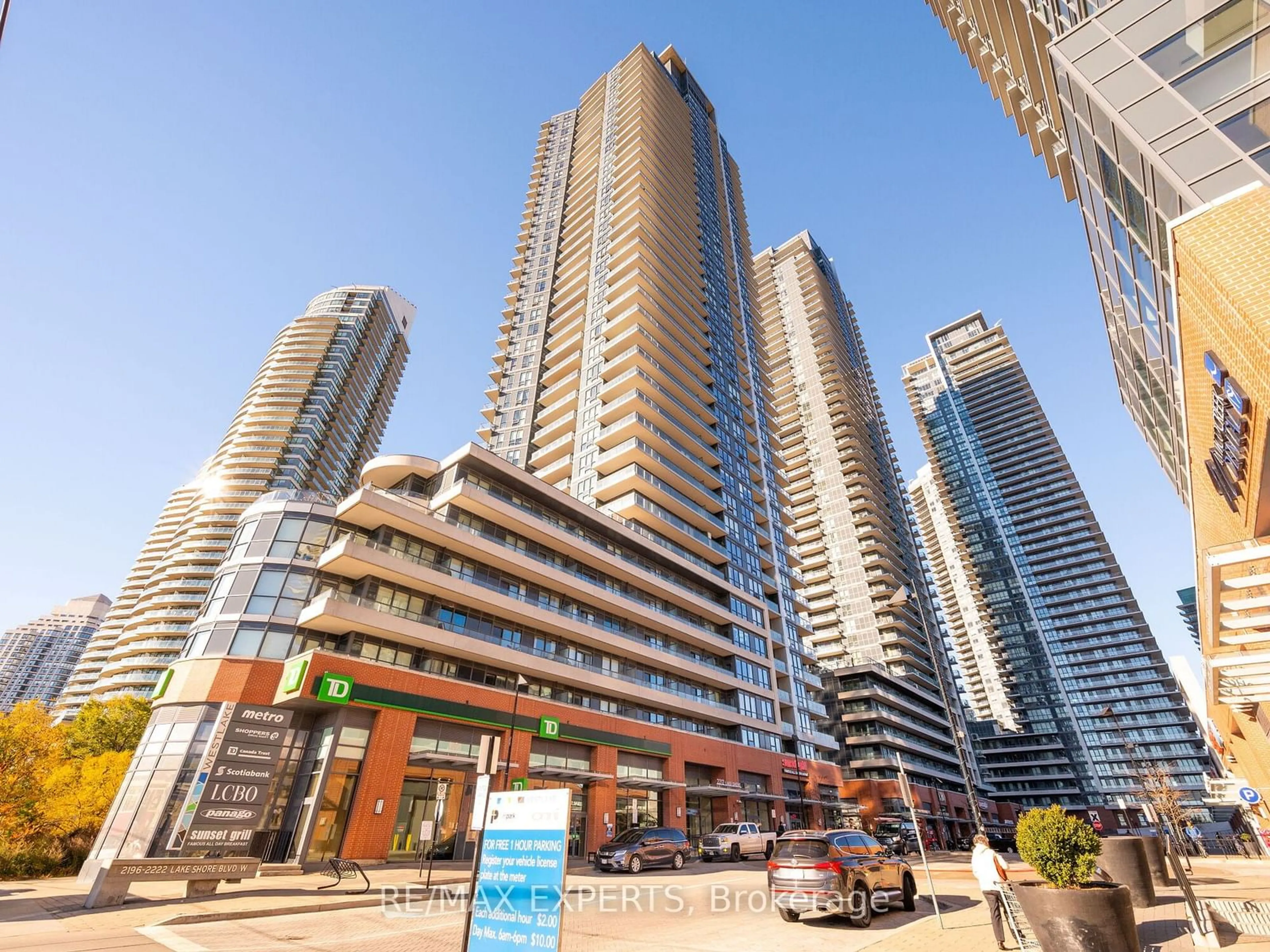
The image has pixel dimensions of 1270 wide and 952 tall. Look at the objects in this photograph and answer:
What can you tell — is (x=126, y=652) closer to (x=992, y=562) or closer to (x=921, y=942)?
(x=921, y=942)

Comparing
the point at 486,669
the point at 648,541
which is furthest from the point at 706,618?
the point at 486,669

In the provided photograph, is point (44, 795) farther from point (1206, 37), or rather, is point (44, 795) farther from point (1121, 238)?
point (1206, 37)

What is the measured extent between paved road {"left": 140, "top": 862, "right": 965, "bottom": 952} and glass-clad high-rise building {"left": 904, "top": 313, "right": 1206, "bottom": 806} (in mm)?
107695

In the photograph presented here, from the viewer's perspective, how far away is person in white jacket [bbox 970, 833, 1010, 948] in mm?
9023

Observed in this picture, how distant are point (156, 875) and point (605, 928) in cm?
1168

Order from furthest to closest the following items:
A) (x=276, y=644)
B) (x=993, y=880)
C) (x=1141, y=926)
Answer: (x=276, y=644)
(x=1141, y=926)
(x=993, y=880)

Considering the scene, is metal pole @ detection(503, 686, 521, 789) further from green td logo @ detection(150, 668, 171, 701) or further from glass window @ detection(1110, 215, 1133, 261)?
glass window @ detection(1110, 215, 1133, 261)

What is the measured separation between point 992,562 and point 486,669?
138m

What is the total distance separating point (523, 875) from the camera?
16.5ft

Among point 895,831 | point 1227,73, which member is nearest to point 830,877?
point 1227,73

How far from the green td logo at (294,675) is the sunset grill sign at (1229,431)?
29.4m

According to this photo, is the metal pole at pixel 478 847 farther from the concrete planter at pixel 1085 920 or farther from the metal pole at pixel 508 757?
the metal pole at pixel 508 757

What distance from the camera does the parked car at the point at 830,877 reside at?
1105 centimetres

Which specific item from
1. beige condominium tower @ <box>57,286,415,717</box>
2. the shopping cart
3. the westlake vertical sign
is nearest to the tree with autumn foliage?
the westlake vertical sign
